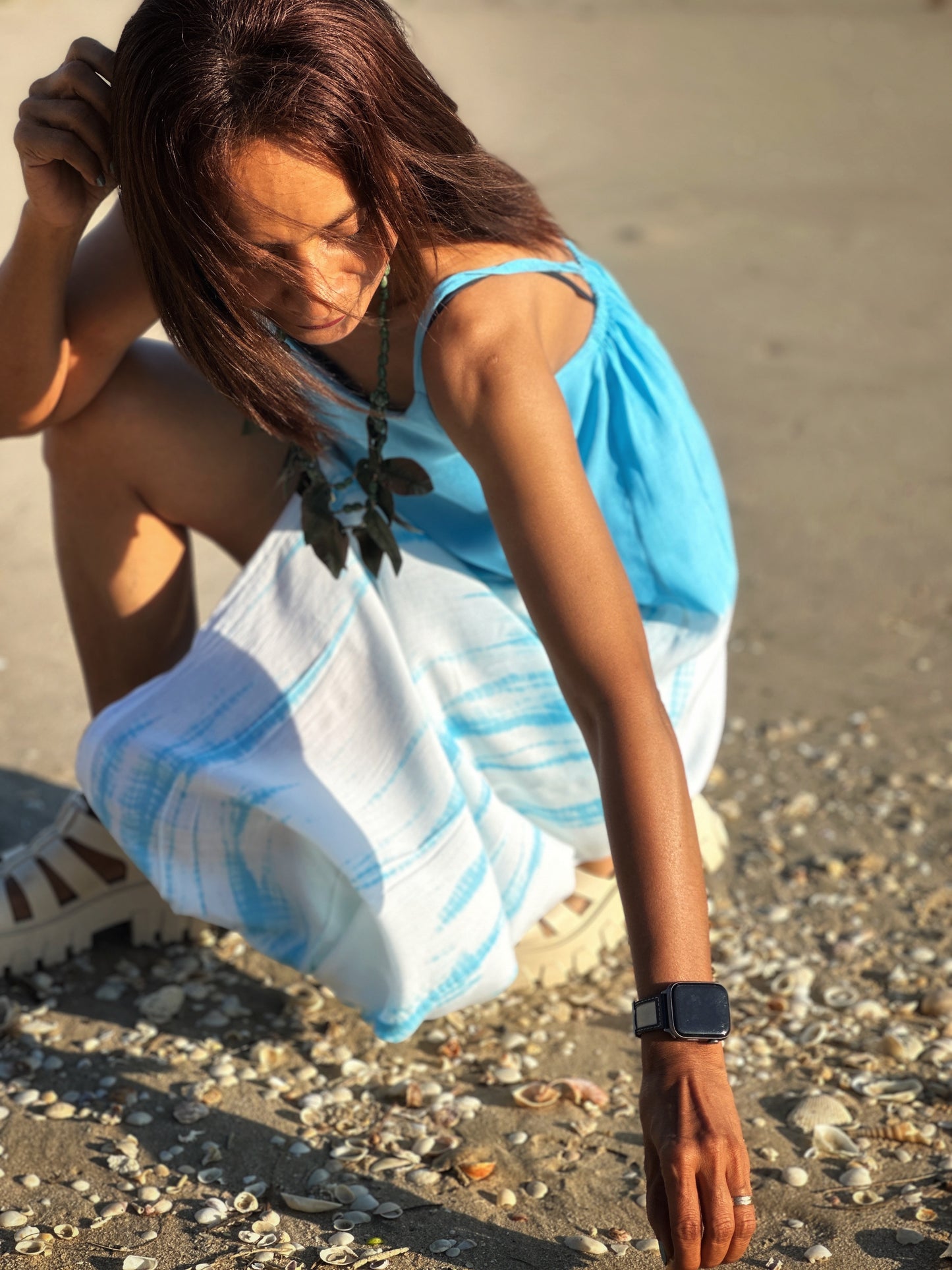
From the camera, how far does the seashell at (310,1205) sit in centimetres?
171

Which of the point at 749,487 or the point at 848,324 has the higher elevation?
the point at 848,324

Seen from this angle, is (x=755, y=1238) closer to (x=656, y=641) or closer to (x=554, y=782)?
(x=554, y=782)

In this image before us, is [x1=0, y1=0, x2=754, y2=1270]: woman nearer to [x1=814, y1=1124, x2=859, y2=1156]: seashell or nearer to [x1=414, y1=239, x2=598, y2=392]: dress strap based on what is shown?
[x1=414, y1=239, x2=598, y2=392]: dress strap

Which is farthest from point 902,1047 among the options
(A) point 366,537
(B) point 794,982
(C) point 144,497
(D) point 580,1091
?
(C) point 144,497

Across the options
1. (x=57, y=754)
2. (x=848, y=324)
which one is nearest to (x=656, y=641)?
(x=57, y=754)

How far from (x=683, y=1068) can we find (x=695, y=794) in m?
1.00

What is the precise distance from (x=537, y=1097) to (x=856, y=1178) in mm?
442

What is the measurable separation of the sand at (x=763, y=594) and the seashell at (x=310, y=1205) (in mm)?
19

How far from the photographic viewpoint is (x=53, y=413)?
209 centimetres

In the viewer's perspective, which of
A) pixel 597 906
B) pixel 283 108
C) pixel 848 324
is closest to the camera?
pixel 283 108

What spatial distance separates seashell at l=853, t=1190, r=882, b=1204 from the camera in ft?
5.66

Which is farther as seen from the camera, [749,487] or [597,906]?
[749,487]

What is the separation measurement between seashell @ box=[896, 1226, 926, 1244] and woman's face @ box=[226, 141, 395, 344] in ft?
4.28

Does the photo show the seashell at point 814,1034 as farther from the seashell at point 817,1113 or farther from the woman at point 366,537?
the woman at point 366,537
